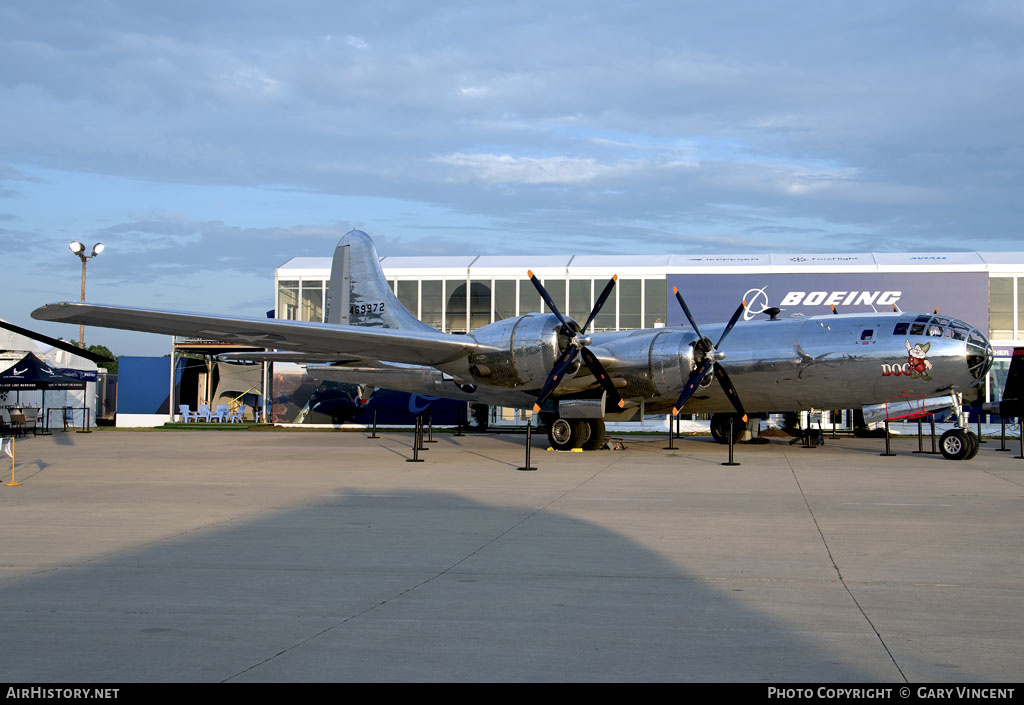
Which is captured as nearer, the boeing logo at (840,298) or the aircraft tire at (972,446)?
the aircraft tire at (972,446)

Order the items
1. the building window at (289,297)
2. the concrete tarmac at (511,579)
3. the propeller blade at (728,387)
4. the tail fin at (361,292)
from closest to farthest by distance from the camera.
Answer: the concrete tarmac at (511,579) < the propeller blade at (728,387) < the tail fin at (361,292) < the building window at (289,297)

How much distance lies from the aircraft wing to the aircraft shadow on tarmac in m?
9.50

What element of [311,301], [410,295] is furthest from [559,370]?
[311,301]

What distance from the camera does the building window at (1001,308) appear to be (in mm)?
37438

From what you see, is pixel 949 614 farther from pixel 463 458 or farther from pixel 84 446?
pixel 84 446

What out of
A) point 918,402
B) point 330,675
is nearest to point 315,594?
point 330,675

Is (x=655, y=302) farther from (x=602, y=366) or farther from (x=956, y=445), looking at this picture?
(x=956, y=445)

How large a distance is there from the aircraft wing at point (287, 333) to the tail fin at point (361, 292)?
167 inches

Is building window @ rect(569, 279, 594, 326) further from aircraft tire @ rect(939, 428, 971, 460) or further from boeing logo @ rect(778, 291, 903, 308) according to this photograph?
aircraft tire @ rect(939, 428, 971, 460)

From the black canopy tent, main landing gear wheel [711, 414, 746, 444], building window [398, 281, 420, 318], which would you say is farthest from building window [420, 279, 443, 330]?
main landing gear wheel [711, 414, 746, 444]

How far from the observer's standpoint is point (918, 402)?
2453 cm

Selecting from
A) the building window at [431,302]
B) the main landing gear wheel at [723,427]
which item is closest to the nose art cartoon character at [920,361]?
the main landing gear wheel at [723,427]

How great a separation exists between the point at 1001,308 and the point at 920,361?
63.1 ft

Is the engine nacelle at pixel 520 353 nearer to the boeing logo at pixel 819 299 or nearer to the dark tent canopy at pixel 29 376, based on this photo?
the boeing logo at pixel 819 299
